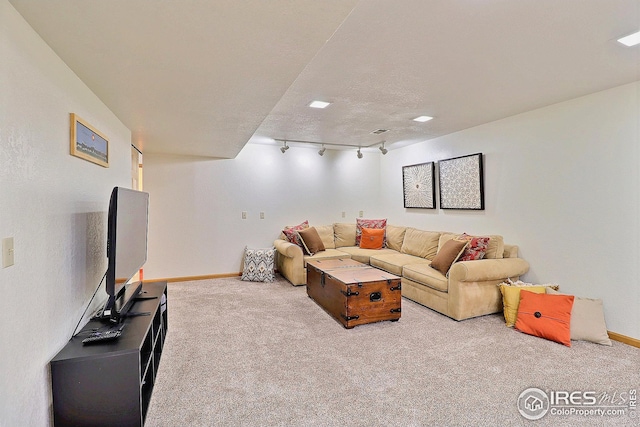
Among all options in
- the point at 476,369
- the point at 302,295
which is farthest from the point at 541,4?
the point at 302,295

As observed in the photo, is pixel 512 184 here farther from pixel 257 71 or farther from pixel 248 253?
pixel 248 253

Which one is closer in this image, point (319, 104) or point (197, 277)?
point (319, 104)

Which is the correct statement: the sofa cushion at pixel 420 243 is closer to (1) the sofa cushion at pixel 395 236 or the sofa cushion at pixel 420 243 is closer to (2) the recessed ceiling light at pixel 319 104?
(1) the sofa cushion at pixel 395 236

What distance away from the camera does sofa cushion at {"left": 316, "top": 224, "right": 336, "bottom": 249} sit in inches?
227

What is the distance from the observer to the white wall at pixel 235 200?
507cm

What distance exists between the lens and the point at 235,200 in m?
5.49

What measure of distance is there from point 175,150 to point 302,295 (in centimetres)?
281

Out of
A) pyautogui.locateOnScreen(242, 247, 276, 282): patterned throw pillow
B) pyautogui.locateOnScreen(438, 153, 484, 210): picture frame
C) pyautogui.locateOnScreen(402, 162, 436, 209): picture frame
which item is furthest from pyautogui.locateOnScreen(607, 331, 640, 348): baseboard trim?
pyautogui.locateOnScreen(242, 247, 276, 282): patterned throw pillow

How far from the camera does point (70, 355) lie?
164 cm

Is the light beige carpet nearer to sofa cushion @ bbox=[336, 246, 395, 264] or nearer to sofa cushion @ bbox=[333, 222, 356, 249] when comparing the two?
sofa cushion @ bbox=[336, 246, 395, 264]

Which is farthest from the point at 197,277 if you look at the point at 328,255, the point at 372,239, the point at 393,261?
the point at 393,261

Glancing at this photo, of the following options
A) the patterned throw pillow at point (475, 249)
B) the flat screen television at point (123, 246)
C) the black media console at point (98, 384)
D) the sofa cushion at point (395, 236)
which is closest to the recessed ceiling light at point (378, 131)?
the sofa cushion at point (395, 236)

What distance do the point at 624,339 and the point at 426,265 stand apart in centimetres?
196

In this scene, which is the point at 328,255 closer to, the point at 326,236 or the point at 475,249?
the point at 326,236
